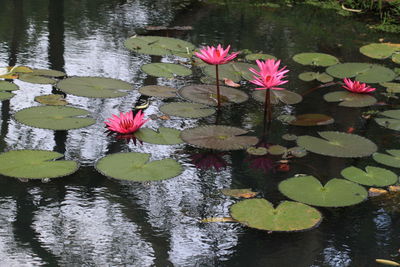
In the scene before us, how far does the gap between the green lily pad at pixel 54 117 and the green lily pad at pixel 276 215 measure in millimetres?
1031

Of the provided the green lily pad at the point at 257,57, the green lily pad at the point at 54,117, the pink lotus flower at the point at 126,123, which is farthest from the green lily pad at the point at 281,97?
the green lily pad at the point at 54,117

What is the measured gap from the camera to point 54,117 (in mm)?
3111

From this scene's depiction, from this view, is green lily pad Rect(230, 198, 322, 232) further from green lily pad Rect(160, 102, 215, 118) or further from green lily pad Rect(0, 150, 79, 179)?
green lily pad Rect(160, 102, 215, 118)

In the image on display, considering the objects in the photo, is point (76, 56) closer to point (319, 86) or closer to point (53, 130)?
point (53, 130)

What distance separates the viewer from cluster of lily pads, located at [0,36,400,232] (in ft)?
8.21

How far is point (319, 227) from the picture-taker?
233 centimetres

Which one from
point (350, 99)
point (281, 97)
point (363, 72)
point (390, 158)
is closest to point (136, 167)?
point (390, 158)

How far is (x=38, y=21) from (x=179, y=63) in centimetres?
142

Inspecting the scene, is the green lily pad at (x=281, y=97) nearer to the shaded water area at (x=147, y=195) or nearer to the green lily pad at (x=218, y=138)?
the shaded water area at (x=147, y=195)

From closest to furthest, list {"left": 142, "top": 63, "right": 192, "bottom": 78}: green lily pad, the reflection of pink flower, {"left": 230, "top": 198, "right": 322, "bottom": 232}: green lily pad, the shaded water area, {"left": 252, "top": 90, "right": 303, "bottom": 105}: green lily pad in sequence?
the shaded water area < {"left": 230, "top": 198, "right": 322, "bottom": 232}: green lily pad < the reflection of pink flower < {"left": 252, "top": 90, "right": 303, "bottom": 105}: green lily pad < {"left": 142, "top": 63, "right": 192, "bottom": 78}: green lily pad

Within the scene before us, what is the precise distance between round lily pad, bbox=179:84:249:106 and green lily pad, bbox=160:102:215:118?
73mm

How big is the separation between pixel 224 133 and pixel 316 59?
151 centimetres

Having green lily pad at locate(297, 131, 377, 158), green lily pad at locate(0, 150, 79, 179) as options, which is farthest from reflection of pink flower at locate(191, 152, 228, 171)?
green lily pad at locate(0, 150, 79, 179)

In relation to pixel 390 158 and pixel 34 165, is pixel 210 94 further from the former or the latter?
pixel 34 165
